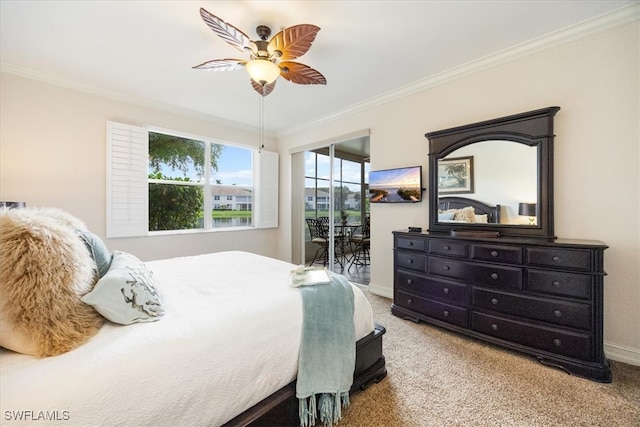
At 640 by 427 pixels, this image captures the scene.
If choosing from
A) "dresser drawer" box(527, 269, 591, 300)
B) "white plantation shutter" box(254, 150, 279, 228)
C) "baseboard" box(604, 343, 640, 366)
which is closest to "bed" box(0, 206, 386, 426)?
"dresser drawer" box(527, 269, 591, 300)

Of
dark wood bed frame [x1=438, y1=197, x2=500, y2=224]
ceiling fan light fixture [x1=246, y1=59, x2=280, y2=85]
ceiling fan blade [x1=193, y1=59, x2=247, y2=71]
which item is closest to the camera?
ceiling fan light fixture [x1=246, y1=59, x2=280, y2=85]

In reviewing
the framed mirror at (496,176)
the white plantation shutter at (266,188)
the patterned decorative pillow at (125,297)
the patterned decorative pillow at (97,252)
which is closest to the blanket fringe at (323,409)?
the patterned decorative pillow at (125,297)

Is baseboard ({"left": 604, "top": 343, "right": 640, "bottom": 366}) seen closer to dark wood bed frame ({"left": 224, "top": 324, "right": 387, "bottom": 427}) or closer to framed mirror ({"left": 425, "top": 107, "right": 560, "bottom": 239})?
framed mirror ({"left": 425, "top": 107, "right": 560, "bottom": 239})

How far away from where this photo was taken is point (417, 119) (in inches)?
124

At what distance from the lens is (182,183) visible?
3.97 m

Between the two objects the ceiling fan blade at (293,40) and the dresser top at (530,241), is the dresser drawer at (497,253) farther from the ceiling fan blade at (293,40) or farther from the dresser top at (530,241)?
the ceiling fan blade at (293,40)

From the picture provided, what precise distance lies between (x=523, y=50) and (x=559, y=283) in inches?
81.1

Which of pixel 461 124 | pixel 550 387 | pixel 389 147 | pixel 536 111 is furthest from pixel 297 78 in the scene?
pixel 550 387

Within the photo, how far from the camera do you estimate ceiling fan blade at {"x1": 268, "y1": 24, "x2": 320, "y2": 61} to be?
175 centimetres

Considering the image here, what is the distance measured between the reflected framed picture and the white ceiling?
994 mm

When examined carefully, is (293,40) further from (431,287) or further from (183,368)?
(431,287)

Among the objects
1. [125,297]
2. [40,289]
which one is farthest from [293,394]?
[40,289]

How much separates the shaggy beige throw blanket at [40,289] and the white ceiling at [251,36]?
1.79 meters

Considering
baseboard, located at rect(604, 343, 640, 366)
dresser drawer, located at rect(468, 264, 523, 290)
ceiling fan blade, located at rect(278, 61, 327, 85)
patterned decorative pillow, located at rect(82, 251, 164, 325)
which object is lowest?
baseboard, located at rect(604, 343, 640, 366)
